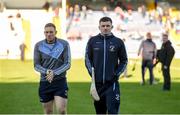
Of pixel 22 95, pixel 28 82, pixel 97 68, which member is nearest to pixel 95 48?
pixel 97 68

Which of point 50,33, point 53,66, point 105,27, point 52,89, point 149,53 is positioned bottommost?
point 149,53

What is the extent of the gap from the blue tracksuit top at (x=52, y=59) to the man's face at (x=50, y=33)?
10cm

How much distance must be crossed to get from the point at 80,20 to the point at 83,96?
24390 millimetres

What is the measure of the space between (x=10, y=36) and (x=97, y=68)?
3167 cm

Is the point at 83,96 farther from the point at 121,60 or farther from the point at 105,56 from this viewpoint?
the point at 105,56

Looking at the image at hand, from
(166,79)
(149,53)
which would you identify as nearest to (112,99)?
(166,79)

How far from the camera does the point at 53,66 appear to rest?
32.7ft

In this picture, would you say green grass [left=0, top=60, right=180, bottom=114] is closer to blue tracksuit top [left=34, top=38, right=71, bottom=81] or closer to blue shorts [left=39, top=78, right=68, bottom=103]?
blue shorts [left=39, top=78, right=68, bottom=103]

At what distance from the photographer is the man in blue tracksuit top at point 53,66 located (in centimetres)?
993

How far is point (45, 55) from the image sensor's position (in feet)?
32.7

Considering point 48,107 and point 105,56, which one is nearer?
point 105,56

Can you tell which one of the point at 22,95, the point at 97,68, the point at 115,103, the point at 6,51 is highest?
the point at 97,68

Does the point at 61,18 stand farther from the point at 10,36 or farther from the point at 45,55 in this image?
the point at 45,55

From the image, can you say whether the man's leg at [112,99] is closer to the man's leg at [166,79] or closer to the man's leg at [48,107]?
the man's leg at [48,107]
